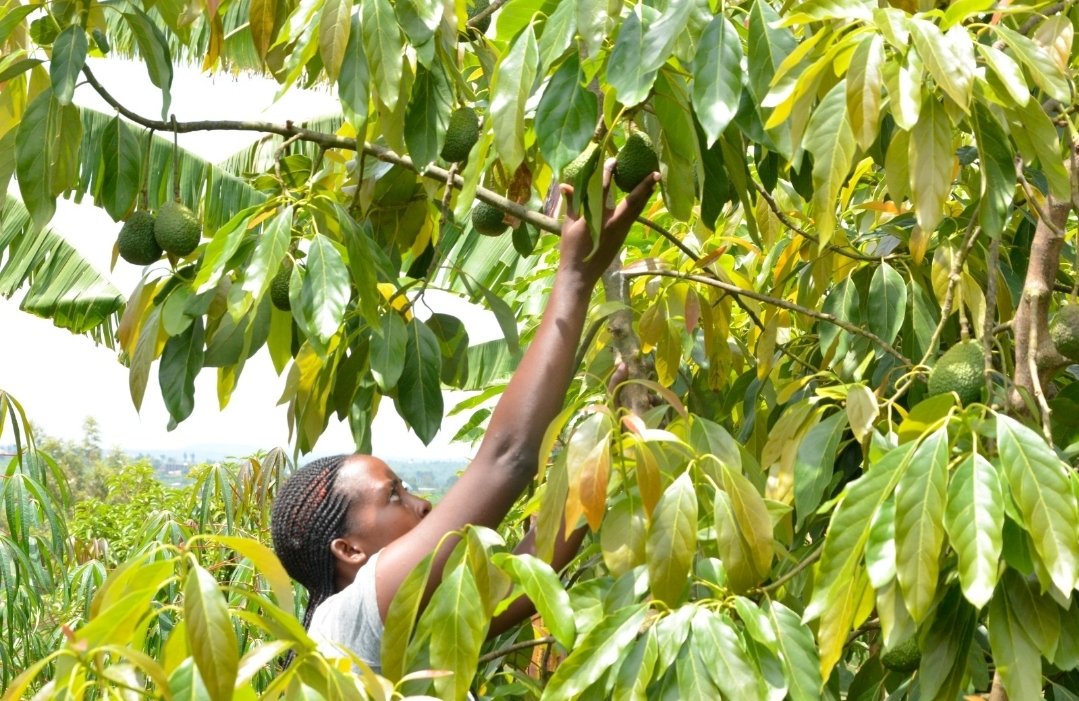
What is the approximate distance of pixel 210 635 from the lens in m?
0.65

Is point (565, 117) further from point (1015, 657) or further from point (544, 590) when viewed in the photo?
point (1015, 657)

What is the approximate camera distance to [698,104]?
109cm

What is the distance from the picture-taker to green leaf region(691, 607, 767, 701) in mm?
988

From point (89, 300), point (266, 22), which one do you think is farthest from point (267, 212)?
point (89, 300)

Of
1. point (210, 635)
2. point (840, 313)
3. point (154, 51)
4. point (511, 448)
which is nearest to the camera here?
point (210, 635)

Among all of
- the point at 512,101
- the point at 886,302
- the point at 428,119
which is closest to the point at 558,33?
the point at 512,101

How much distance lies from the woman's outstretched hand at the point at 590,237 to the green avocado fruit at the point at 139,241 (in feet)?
1.74

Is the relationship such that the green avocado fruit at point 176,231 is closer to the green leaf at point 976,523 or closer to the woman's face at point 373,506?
the woman's face at point 373,506

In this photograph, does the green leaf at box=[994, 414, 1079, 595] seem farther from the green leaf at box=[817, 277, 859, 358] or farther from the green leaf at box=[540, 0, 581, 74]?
the green leaf at box=[817, 277, 859, 358]

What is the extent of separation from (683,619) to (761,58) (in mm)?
499

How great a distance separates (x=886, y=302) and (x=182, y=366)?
36.3 inches

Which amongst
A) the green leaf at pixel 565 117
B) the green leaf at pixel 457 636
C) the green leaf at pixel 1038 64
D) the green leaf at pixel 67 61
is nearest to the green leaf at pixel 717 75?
the green leaf at pixel 565 117

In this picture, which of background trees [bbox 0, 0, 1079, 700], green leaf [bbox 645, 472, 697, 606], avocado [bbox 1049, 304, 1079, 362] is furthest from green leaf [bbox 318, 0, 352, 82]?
avocado [bbox 1049, 304, 1079, 362]

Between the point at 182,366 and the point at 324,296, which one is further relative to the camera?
the point at 182,366
